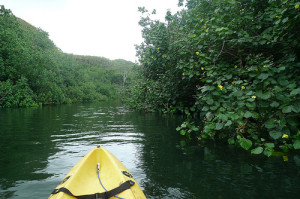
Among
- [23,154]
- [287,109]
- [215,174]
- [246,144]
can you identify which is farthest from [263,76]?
[23,154]

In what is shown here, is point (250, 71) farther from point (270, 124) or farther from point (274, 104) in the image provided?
point (270, 124)

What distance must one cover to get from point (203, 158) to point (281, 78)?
2.49 metres

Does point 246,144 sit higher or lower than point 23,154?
higher

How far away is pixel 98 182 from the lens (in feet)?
11.0

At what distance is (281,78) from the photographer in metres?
4.59

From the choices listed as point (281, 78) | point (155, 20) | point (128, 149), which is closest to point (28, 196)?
point (128, 149)

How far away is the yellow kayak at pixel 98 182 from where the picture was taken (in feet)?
9.18

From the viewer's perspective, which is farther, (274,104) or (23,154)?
(23,154)

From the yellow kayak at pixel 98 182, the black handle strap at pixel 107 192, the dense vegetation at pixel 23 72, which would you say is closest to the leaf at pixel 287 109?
the yellow kayak at pixel 98 182

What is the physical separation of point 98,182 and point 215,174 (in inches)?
89.4

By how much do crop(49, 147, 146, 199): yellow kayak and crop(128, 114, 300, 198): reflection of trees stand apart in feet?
2.10

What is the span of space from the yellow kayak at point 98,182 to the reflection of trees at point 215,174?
0.64m

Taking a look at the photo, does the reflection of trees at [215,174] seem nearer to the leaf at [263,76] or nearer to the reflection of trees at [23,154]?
the leaf at [263,76]

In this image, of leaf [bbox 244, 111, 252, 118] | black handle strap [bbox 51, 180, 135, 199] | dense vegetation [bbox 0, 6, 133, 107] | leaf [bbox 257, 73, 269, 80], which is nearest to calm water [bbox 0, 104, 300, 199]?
black handle strap [bbox 51, 180, 135, 199]
